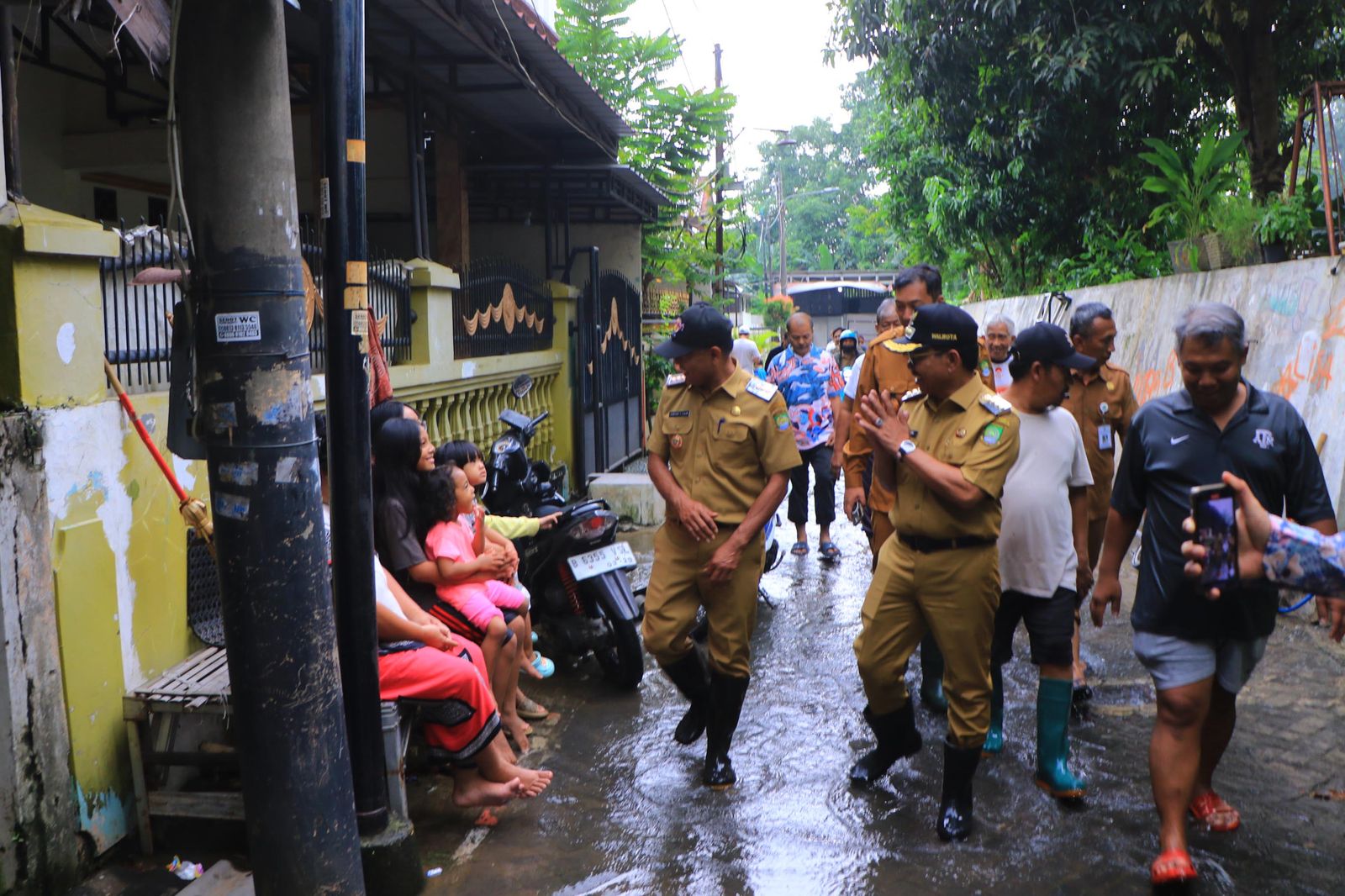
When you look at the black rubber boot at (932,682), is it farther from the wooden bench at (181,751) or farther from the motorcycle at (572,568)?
the wooden bench at (181,751)

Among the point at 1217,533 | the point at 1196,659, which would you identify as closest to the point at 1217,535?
the point at 1217,533

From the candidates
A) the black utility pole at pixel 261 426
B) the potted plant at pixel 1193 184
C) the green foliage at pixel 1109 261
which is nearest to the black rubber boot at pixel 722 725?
the black utility pole at pixel 261 426

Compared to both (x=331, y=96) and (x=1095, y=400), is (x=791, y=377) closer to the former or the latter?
(x=1095, y=400)

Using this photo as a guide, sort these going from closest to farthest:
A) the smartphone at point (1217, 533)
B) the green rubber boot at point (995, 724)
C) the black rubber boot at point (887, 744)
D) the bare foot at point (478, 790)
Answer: the smartphone at point (1217, 533)
the bare foot at point (478, 790)
the black rubber boot at point (887, 744)
the green rubber boot at point (995, 724)

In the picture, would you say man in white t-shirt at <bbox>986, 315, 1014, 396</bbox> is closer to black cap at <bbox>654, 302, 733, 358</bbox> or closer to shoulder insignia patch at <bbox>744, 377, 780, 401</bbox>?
shoulder insignia patch at <bbox>744, 377, 780, 401</bbox>

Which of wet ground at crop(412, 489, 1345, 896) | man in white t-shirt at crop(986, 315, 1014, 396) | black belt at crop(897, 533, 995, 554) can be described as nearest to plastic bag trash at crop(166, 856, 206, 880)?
wet ground at crop(412, 489, 1345, 896)

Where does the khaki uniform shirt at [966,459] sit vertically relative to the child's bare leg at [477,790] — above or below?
above

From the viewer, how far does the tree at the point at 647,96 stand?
14.9 meters

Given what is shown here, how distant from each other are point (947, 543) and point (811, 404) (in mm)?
4489

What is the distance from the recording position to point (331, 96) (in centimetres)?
335

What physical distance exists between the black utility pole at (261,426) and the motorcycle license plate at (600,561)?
2.54 meters

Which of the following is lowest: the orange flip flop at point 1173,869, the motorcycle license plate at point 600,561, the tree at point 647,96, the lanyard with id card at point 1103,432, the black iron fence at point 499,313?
the orange flip flop at point 1173,869

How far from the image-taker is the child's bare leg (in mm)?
4227

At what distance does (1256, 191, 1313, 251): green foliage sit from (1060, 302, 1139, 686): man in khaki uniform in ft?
13.5
